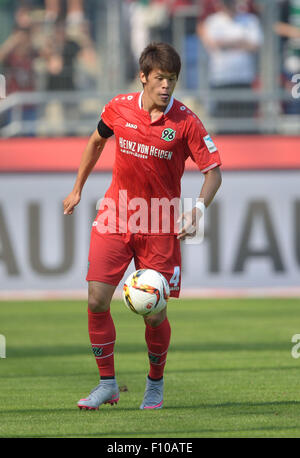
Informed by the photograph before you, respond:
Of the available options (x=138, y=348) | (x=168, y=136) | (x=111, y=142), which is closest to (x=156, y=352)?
(x=168, y=136)

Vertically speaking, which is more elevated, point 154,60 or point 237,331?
point 154,60

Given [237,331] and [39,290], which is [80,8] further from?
[237,331]

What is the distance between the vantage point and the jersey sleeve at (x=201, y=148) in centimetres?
699

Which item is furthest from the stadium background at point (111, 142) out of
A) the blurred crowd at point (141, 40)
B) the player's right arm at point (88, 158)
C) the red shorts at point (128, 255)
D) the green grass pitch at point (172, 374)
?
the red shorts at point (128, 255)

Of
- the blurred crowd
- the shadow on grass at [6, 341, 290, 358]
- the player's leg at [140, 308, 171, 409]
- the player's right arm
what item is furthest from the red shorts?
the blurred crowd

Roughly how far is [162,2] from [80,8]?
5.00ft

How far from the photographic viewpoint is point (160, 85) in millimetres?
6836

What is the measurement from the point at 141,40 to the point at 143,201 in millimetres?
11689

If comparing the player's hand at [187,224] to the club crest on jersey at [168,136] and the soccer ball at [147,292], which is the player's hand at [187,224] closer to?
the soccer ball at [147,292]

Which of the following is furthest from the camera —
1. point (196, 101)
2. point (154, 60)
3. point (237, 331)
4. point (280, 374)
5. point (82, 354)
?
point (196, 101)

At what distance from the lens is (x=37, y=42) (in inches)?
736

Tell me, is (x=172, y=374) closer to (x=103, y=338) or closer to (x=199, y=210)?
(x=103, y=338)

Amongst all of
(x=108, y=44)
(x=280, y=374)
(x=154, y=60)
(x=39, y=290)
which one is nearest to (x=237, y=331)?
(x=280, y=374)

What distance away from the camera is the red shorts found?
7.04 meters
